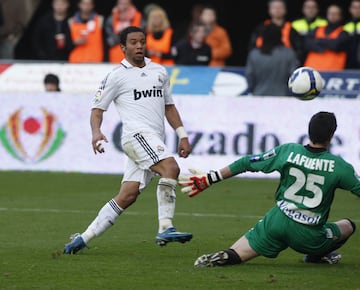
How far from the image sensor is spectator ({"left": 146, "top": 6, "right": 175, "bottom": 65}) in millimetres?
20844

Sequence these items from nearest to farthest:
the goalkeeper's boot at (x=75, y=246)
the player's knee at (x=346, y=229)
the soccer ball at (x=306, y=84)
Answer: the player's knee at (x=346, y=229) < the goalkeeper's boot at (x=75, y=246) < the soccer ball at (x=306, y=84)

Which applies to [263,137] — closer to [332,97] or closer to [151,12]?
[332,97]

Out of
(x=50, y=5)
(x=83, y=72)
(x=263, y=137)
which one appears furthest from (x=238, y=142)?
(x=50, y=5)

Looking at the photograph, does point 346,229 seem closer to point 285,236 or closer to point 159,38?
point 285,236

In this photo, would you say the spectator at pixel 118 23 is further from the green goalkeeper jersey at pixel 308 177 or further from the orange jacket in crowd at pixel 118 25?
the green goalkeeper jersey at pixel 308 177

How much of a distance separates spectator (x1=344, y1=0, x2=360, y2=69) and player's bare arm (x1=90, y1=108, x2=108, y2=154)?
10395 mm

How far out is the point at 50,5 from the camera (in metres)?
26.6

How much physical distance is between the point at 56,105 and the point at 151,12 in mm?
2984

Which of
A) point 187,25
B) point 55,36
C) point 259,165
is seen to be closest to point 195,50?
point 55,36

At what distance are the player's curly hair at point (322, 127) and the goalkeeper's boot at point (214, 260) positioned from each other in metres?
1.20

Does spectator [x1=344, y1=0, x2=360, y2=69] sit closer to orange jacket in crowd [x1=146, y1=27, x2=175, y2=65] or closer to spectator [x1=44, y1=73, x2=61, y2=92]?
orange jacket in crowd [x1=146, y1=27, x2=175, y2=65]

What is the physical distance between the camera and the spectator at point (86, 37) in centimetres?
2133

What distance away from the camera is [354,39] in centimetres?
2047

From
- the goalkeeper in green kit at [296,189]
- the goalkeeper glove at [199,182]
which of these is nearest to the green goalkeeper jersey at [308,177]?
the goalkeeper in green kit at [296,189]
